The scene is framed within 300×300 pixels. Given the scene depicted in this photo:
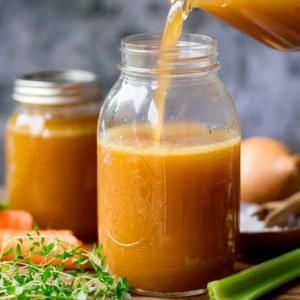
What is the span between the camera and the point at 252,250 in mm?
1656

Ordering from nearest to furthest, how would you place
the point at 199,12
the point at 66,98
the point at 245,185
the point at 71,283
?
1. the point at 71,283
2. the point at 66,98
3. the point at 245,185
4. the point at 199,12

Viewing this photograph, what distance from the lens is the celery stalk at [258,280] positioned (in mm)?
1411

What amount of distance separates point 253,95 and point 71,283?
1497 mm

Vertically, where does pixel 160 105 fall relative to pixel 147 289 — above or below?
above

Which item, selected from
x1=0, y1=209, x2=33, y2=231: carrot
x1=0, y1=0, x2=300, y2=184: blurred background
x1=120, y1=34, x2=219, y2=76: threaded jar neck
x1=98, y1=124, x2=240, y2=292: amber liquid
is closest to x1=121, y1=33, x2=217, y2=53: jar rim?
x1=120, y1=34, x2=219, y2=76: threaded jar neck

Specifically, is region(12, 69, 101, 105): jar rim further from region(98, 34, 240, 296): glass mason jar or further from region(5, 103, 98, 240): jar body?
region(98, 34, 240, 296): glass mason jar

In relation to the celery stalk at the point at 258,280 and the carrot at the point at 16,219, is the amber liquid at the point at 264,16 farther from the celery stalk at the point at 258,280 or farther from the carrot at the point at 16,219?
the carrot at the point at 16,219

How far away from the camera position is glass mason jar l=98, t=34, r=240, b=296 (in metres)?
1.45

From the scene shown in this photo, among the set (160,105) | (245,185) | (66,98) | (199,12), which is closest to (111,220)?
(160,105)

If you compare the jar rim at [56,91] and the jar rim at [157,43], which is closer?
the jar rim at [157,43]

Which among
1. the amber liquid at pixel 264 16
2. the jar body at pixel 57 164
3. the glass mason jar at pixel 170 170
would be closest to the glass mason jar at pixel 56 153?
the jar body at pixel 57 164

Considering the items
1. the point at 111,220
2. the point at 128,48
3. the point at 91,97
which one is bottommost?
the point at 111,220

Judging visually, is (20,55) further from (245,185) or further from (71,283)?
(71,283)

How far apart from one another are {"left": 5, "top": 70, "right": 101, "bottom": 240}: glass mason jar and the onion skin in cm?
38
